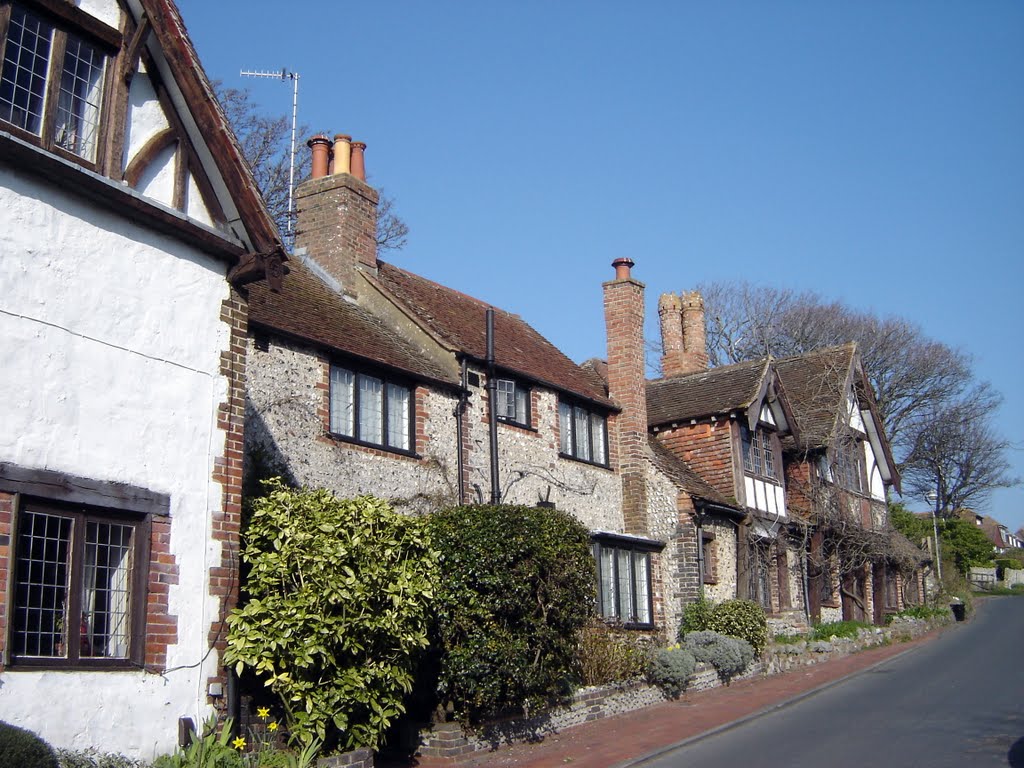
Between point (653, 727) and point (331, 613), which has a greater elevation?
point (331, 613)

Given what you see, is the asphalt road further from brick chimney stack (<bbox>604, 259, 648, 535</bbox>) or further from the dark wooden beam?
the dark wooden beam

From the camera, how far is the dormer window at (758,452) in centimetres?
2541

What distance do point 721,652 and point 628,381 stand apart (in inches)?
251

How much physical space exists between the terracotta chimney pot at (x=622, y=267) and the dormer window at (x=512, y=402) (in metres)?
5.15

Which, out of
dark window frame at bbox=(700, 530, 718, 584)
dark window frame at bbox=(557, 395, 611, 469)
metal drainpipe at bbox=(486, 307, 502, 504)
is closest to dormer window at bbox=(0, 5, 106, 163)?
metal drainpipe at bbox=(486, 307, 502, 504)

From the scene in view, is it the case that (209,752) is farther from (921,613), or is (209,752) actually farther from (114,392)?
(921,613)

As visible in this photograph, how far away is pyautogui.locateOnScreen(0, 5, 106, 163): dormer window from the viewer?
9055mm

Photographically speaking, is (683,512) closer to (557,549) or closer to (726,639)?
(726,639)

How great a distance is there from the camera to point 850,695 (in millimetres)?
17328

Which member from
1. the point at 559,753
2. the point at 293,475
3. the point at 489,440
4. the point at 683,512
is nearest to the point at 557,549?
the point at 559,753

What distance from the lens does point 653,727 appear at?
14688mm

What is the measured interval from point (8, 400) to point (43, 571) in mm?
1495

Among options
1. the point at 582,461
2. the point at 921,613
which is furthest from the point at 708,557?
the point at 921,613

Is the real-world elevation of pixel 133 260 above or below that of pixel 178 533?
above
